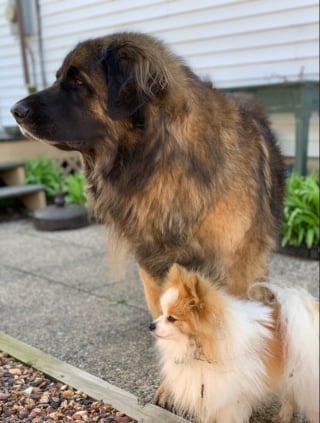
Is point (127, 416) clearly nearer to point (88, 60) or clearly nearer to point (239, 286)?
point (239, 286)

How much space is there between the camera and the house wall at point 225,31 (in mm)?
5828

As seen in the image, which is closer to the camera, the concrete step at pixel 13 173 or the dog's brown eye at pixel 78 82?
the dog's brown eye at pixel 78 82

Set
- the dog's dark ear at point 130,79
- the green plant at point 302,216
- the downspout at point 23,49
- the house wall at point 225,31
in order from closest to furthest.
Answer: the dog's dark ear at point 130,79
the green plant at point 302,216
the house wall at point 225,31
the downspout at point 23,49

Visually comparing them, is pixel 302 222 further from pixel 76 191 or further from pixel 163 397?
pixel 76 191

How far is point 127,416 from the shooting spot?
7.52 feet

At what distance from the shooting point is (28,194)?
7086 millimetres

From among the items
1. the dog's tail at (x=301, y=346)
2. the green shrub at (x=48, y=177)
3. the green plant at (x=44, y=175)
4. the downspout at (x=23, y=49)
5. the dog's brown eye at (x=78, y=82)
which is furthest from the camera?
the downspout at (x=23, y=49)

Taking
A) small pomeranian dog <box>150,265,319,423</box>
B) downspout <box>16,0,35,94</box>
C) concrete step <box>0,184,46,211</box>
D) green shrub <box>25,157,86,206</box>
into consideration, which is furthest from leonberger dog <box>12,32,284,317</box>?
downspout <box>16,0,35,94</box>

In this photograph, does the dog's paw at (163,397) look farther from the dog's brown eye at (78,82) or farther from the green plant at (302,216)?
the green plant at (302,216)

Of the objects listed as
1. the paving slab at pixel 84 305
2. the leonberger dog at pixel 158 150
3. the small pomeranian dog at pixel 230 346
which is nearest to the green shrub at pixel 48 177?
the paving slab at pixel 84 305

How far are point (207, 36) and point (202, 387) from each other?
573cm

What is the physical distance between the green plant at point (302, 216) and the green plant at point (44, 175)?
12.3ft

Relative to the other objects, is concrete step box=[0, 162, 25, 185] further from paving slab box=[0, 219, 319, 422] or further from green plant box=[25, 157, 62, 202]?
paving slab box=[0, 219, 319, 422]

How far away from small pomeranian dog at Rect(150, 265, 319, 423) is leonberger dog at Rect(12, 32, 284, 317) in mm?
426
